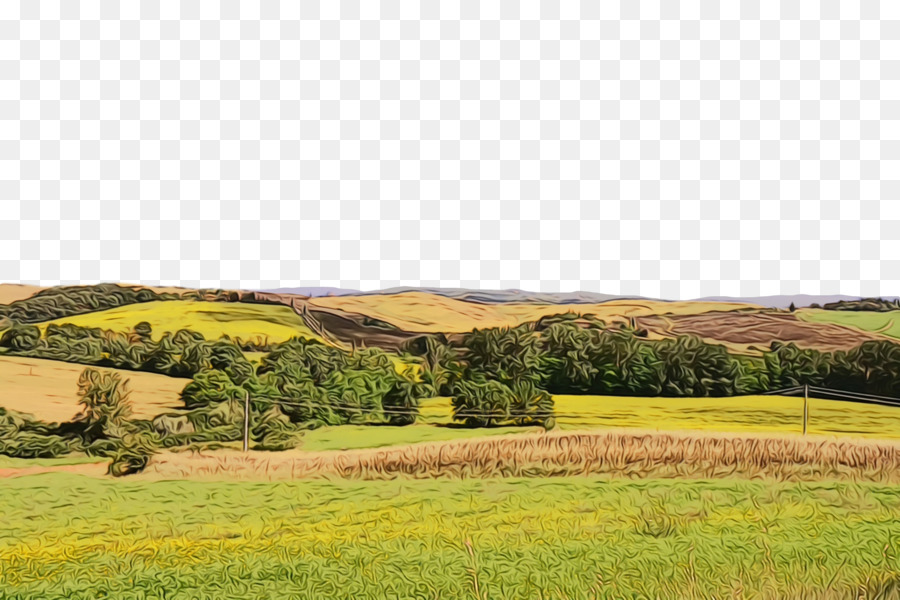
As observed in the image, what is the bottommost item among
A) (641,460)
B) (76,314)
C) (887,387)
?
(641,460)

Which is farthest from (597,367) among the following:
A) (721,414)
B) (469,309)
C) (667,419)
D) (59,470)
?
(59,470)

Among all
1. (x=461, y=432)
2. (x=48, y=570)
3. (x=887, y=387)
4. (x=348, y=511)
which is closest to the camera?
(x=48, y=570)

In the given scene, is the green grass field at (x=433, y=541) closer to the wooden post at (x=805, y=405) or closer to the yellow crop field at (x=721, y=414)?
the yellow crop field at (x=721, y=414)

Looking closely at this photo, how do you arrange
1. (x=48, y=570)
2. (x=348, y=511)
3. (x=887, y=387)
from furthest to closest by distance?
(x=887, y=387), (x=348, y=511), (x=48, y=570)

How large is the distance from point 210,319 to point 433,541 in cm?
229

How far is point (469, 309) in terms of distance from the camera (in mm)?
5961

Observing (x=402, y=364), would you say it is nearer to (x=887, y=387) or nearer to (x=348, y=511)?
(x=348, y=511)

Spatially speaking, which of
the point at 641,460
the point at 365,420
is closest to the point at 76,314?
the point at 365,420

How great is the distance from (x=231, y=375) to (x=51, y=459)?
1216 millimetres

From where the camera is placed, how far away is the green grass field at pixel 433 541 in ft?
14.8

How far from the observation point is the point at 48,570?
4.46m

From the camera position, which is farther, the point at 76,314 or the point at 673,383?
the point at 76,314

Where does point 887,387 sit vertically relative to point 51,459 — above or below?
above

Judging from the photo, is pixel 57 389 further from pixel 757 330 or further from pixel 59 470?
pixel 757 330
